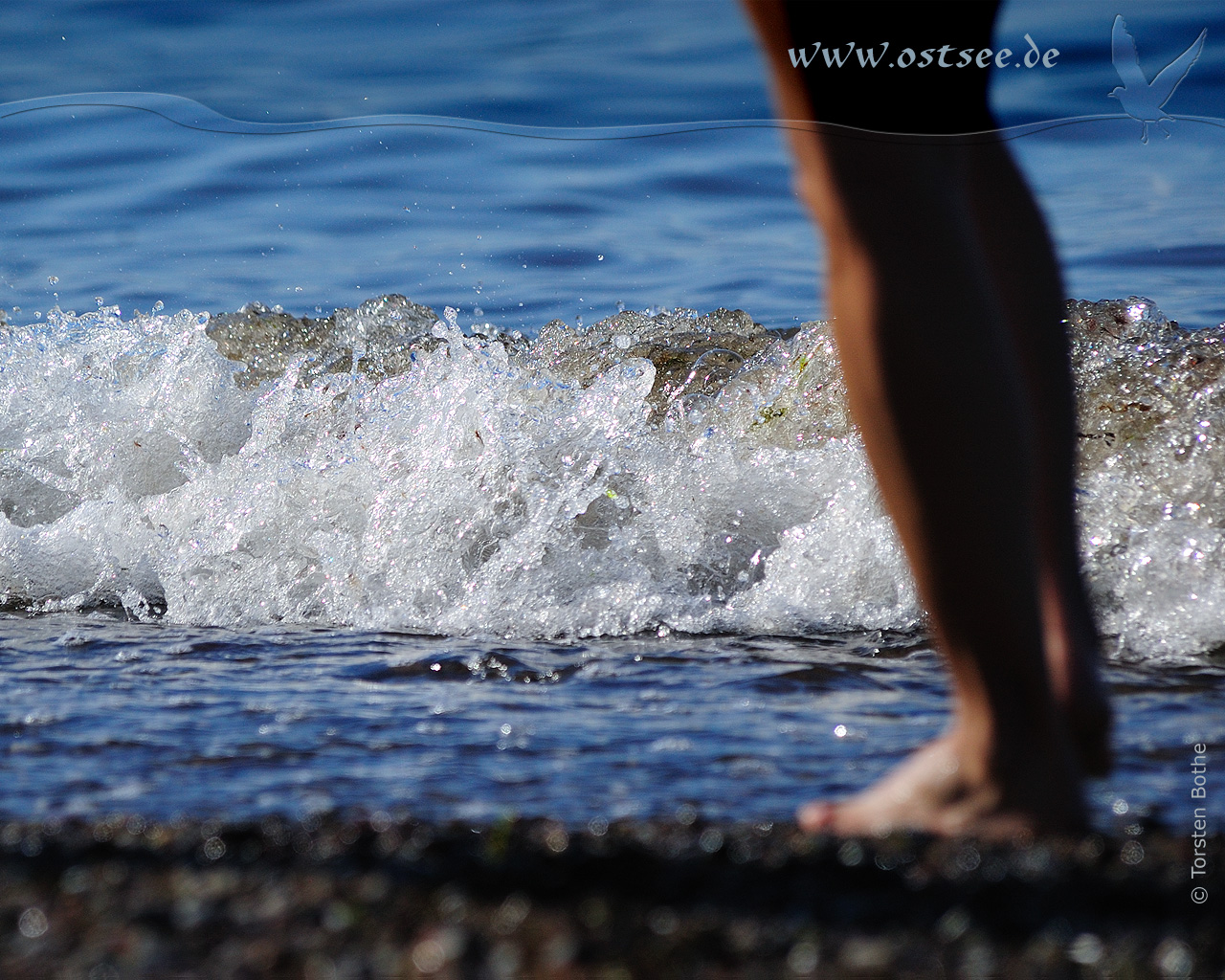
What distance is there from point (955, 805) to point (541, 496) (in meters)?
1.52

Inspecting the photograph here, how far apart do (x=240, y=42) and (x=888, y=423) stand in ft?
10.8

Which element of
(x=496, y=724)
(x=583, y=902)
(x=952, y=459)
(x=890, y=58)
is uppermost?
(x=890, y=58)

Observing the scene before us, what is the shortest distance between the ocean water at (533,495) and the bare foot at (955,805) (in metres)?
0.13

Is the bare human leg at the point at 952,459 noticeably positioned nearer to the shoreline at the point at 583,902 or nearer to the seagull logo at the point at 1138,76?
the shoreline at the point at 583,902

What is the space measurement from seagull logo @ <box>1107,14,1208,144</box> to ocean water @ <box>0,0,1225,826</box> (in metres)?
0.04

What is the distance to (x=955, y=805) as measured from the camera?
1089mm

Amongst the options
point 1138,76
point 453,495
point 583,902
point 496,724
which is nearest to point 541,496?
point 453,495

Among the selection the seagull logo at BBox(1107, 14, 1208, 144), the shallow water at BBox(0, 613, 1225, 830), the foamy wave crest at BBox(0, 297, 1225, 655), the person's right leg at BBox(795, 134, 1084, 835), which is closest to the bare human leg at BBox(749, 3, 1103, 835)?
the person's right leg at BBox(795, 134, 1084, 835)

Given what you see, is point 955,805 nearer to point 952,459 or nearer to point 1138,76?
point 952,459

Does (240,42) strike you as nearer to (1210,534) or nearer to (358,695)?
(358,695)

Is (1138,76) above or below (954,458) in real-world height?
above

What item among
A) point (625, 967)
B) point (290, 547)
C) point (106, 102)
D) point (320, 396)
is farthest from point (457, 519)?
point (106, 102)

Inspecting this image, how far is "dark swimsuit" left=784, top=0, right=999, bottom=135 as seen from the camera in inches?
44.1

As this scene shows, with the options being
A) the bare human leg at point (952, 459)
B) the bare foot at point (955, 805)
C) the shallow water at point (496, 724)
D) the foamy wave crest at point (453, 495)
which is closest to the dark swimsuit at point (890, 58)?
the bare human leg at point (952, 459)
